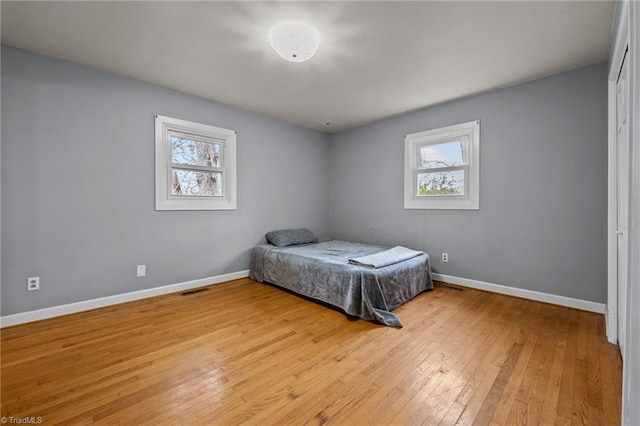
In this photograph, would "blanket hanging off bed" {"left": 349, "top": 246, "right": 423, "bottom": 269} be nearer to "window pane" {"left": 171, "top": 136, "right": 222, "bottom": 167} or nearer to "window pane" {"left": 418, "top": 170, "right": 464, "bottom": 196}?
"window pane" {"left": 418, "top": 170, "right": 464, "bottom": 196}

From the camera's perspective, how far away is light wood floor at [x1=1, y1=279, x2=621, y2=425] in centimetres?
139

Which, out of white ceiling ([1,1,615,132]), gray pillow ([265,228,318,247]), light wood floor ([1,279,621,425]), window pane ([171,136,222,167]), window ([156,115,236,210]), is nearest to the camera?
light wood floor ([1,279,621,425])

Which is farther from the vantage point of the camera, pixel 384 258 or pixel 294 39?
pixel 384 258

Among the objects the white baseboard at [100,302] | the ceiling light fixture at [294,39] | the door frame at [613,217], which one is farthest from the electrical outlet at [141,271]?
the door frame at [613,217]

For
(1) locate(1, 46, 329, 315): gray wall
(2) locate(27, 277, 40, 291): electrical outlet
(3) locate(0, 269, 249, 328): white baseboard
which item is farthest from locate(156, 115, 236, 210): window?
(2) locate(27, 277, 40, 291): electrical outlet

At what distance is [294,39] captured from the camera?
209cm

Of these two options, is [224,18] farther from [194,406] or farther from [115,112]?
[194,406]

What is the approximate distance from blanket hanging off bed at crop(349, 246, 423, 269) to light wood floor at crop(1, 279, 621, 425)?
1.80 feet

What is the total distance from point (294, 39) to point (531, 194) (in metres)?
2.98

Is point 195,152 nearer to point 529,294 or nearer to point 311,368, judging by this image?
point 311,368

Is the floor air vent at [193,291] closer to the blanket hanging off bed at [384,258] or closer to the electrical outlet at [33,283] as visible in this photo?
the electrical outlet at [33,283]

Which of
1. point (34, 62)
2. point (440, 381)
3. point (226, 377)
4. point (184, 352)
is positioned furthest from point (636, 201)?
point (34, 62)

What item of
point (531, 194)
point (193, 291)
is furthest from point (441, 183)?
point (193, 291)

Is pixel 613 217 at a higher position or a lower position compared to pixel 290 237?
higher
